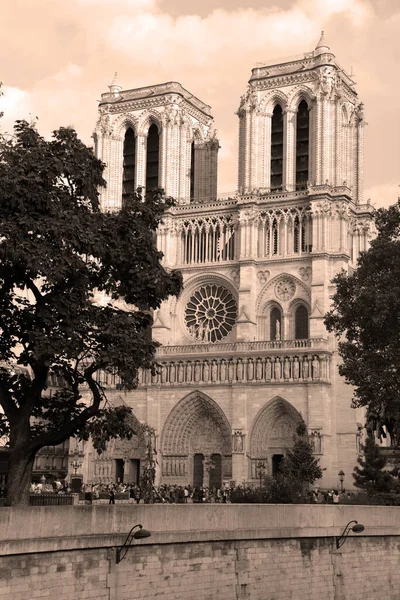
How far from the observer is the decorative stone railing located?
2367 inches

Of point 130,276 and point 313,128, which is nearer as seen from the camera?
point 130,276

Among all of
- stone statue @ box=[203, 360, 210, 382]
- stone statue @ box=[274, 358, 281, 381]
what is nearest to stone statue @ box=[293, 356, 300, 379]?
stone statue @ box=[274, 358, 281, 381]

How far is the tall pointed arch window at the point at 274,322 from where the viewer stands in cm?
6388

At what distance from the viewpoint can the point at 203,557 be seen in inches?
950

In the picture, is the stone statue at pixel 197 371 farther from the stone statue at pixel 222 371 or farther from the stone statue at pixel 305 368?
the stone statue at pixel 305 368

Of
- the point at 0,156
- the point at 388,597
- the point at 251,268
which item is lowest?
the point at 388,597

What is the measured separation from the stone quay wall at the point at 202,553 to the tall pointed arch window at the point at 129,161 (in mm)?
44418

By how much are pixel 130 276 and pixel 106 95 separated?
162 feet

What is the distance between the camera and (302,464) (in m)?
54.7

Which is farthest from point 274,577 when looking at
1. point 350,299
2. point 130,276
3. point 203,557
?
point 350,299

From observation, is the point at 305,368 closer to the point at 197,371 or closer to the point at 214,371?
the point at 214,371

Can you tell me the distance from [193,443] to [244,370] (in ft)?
19.5

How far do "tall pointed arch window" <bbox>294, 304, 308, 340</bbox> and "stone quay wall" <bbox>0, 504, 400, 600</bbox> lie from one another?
3308 centimetres

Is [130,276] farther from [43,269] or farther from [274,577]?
[274,577]
